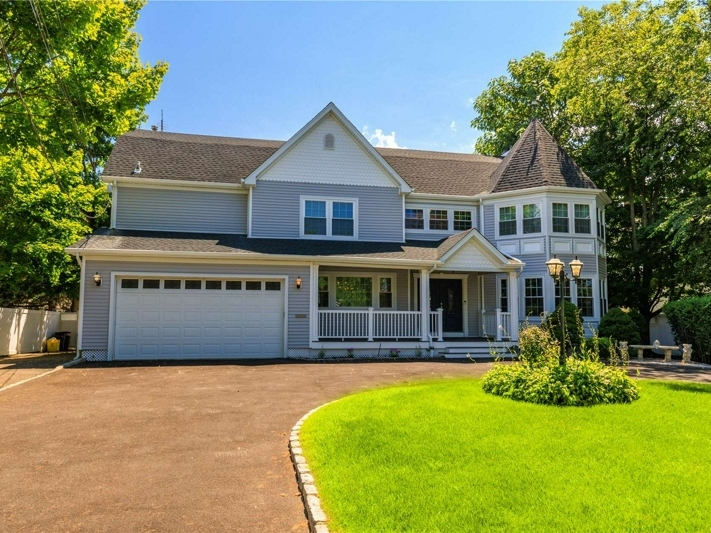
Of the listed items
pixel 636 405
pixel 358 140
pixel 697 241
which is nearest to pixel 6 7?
pixel 358 140

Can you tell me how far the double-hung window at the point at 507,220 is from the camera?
18.8 meters

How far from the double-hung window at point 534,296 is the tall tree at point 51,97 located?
1457cm

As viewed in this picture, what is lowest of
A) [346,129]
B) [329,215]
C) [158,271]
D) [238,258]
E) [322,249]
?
[158,271]

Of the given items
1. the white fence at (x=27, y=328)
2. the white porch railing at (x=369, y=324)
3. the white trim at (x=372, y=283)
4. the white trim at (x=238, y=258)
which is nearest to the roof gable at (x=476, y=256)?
the white trim at (x=238, y=258)

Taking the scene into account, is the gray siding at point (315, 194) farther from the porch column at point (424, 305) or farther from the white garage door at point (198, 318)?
the white garage door at point (198, 318)

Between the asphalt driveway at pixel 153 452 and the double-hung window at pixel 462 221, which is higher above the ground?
the double-hung window at pixel 462 221

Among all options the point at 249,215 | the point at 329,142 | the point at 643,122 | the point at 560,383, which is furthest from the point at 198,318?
the point at 643,122

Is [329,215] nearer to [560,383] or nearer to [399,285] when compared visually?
[399,285]

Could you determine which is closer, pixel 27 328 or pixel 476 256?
pixel 476 256

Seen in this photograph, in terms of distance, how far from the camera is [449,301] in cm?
1842

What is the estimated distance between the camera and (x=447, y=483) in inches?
171

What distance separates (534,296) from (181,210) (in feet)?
44.2

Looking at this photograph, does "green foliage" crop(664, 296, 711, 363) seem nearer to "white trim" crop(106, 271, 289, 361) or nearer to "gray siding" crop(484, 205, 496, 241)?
"gray siding" crop(484, 205, 496, 241)

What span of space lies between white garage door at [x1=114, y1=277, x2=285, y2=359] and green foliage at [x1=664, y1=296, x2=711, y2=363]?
44.5ft
